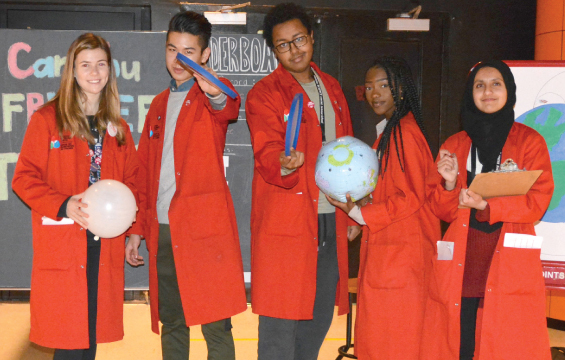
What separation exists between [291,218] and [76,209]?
90 cm

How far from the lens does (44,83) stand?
11.4ft

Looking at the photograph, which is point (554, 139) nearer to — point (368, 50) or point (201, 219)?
point (201, 219)

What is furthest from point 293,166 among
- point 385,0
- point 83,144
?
point 385,0

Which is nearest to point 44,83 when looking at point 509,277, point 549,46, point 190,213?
point 190,213

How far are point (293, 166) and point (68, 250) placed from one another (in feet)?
3.32

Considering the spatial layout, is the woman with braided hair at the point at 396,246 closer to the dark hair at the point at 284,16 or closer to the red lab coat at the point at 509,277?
the red lab coat at the point at 509,277

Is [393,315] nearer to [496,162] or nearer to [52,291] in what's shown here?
[496,162]

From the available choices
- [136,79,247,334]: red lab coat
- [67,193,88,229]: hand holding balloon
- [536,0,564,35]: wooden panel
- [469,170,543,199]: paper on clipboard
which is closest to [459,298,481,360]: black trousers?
[469,170,543,199]: paper on clipboard

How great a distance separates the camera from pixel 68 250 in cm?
221

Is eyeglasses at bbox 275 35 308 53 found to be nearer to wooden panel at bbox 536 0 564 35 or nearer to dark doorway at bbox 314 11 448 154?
dark doorway at bbox 314 11 448 154

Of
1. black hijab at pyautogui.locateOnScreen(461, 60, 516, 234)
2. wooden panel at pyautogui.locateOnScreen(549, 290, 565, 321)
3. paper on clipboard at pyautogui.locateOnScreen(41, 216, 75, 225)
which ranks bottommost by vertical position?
wooden panel at pyautogui.locateOnScreen(549, 290, 565, 321)

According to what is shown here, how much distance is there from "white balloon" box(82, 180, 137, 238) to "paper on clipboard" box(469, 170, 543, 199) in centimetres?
143

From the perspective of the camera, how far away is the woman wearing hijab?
7.07 ft

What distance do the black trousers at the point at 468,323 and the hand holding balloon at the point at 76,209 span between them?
5.42ft
